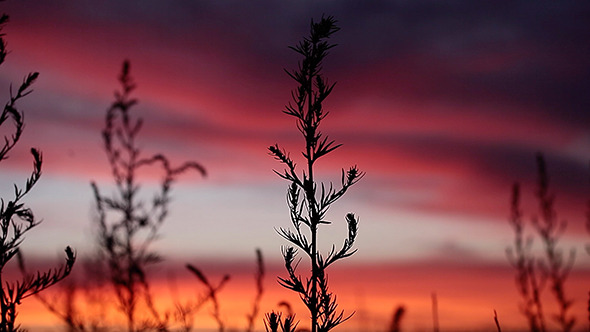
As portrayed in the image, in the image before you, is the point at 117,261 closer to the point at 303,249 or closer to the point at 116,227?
the point at 116,227

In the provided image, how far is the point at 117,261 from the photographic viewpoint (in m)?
15.8

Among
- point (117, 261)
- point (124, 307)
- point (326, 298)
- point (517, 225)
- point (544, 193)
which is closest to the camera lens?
point (326, 298)

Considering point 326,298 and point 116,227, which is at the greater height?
point 116,227

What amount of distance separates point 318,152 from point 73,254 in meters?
2.87

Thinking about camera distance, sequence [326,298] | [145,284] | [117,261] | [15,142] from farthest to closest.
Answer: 1. [117,261]
2. [145,284]
3. [15,142]
4. [326,298]

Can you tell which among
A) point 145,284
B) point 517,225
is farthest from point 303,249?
point 517,225

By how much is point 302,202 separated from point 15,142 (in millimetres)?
3383

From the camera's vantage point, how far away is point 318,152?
8.66 meters

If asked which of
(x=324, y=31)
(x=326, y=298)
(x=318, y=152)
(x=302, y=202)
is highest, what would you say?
(x=324, y=31)

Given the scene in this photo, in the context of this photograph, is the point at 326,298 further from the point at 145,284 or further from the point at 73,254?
the point at 145,284

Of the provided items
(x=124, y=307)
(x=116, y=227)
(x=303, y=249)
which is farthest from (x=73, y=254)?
(x=116, y=227)

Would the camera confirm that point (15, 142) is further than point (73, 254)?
Yes

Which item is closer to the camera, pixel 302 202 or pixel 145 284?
pixel 302 202

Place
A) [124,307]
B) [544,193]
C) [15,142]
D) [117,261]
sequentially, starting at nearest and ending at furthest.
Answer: [15,142] < [124,307] < [117,261] < [544,193]
